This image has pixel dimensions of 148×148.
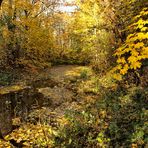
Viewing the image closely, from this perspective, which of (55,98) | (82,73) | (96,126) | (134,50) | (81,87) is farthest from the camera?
(82,73)

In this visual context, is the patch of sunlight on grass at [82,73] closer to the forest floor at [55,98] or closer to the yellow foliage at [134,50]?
the forest floor at [55,98]

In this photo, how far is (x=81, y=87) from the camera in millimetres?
11938

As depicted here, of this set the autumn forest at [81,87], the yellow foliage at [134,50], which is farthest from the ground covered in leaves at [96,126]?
the yellow foliage at [134,50]

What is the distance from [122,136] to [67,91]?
21.4 feet

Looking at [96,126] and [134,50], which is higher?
[134,50]

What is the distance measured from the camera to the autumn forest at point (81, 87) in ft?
17.4

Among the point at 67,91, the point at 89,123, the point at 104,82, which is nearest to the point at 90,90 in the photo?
the point at 104,82

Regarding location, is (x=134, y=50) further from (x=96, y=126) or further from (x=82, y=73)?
(x=82, y=73)

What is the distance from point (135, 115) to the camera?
6.16m

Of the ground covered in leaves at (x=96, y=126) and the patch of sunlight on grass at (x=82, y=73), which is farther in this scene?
the patch of sunlight on grass at (x=82, y=73)

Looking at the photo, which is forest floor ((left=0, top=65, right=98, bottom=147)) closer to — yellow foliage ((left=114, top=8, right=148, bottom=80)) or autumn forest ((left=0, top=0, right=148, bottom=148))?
autumn forest ((left=0, top=0, right=148, bottom=148))

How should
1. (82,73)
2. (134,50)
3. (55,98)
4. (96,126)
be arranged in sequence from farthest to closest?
(82,73) < (55,98) < (96,126) < (134,50)

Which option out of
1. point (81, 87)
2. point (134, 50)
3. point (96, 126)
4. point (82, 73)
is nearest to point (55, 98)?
point (81, 87)

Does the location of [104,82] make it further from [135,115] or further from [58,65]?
[58,65]
